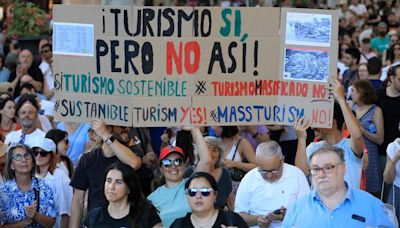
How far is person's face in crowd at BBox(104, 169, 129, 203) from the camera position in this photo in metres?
7.78

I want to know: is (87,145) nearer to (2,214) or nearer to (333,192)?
(2,214)

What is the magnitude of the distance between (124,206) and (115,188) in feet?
0.49

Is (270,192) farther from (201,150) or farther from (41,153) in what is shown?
(41,153)

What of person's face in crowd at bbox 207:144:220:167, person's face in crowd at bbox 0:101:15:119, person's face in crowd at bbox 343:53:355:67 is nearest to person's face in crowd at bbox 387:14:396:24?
person's face in crowd at bbox 343:53:355:67

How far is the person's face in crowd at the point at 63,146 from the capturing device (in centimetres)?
1035

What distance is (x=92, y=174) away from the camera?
8930 mm

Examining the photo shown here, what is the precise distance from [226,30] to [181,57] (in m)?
0.42

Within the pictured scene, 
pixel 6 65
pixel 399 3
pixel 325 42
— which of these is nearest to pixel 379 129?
pixel 325 42

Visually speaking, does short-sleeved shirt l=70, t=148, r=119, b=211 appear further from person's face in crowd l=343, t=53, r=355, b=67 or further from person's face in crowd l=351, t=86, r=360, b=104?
person's face in crowd l=343, t=53, r=355, b=67

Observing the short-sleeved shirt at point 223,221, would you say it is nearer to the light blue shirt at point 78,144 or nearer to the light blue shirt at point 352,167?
the light blue shirt at point 352,167

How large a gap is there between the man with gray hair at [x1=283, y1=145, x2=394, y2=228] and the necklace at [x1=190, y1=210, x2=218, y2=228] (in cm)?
83

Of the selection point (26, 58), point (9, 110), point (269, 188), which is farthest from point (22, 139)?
point (26, 58)

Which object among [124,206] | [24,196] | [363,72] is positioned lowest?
[24,196]

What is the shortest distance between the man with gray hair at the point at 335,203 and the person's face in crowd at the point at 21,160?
8.77 feet
